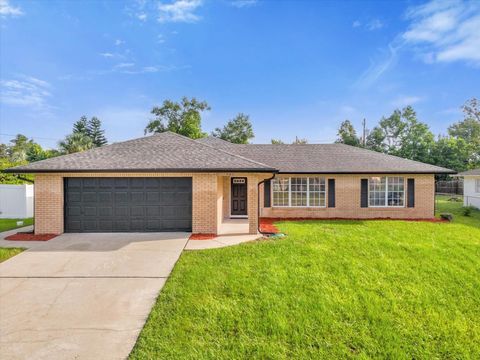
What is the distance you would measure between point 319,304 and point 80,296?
4724 millimetres

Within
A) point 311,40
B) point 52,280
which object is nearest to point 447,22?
point 311,40

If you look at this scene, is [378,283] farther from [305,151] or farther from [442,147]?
[442,147]

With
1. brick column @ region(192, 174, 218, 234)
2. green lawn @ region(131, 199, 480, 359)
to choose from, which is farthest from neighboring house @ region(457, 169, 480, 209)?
brick column @ region(192, 174, 218, 234)

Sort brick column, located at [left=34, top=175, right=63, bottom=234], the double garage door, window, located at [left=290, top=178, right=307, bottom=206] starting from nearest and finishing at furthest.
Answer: brick column, located at [left=34, top=175, right=63, bottom=234]
the double garage door
window, located at [left=290, top=178, right=307, bottom=206]

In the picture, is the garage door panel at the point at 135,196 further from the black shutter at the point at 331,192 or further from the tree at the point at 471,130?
the tree at the point at 471,130

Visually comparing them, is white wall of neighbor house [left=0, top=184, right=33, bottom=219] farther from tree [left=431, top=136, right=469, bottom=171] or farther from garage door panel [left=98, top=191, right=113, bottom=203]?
tree [left=431, top=136, right=469, bottom=171]

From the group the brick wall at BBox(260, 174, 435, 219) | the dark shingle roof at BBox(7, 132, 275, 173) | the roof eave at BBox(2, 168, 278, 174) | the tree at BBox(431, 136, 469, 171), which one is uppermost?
the tree at BBox(431, 136, 469, 171)

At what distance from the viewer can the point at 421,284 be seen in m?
5.63

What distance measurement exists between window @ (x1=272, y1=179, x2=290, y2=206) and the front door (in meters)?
1.75

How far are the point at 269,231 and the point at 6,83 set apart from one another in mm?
21031

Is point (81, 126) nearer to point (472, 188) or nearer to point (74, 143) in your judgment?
point (74, 143)

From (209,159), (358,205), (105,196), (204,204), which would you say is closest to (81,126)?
(105,196)

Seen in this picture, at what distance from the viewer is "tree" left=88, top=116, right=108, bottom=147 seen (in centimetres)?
5316

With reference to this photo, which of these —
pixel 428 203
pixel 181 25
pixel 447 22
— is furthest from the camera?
pixel 428 203
